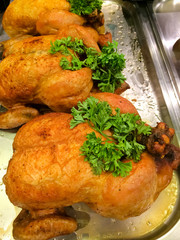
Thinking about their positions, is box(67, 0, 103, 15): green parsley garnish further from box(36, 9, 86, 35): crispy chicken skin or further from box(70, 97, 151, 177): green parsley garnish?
box(70, 97, 151, 177): green parsley garnish

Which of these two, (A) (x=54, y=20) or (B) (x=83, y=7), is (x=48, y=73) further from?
(B) (x=83, y=7)

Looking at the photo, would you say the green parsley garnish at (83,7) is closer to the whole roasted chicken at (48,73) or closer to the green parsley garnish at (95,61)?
the whole roasted chicken at (48,73)

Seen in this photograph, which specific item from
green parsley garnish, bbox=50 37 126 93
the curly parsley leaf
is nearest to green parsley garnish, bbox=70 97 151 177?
the curly parsley leaf

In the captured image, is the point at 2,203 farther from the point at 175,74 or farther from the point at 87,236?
the point at 175,74


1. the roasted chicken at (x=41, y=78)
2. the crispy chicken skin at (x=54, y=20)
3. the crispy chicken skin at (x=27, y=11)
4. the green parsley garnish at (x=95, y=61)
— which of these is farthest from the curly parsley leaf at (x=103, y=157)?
the crispy chicken skin at (x=27, y=11)

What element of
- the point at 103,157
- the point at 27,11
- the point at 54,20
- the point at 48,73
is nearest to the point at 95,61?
the point at 48,73

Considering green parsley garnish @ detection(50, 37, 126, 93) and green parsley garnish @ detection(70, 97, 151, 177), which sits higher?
green parsley garnish @ detection(50, 37, 126, 93)
